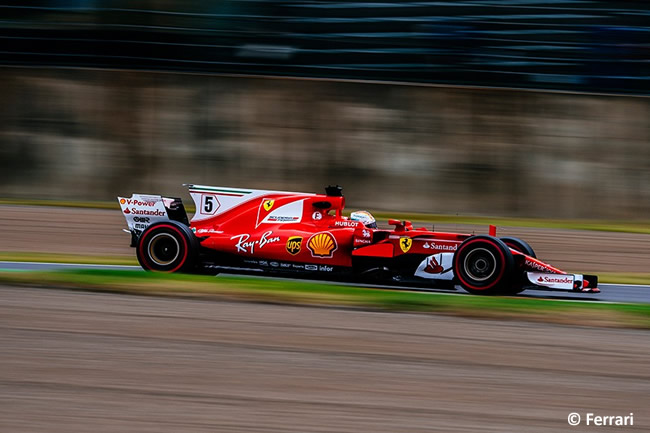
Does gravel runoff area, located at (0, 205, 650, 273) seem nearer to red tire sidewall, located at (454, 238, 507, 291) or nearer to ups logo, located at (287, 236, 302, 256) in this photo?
ups logo, located at (287, 236, 302, 256)

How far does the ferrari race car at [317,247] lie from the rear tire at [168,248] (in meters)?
0.01

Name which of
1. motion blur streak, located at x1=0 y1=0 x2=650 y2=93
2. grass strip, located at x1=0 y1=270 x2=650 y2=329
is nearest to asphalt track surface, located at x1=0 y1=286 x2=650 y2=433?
grass strip, located at x1=0 y1=270 x2=650 y2=329

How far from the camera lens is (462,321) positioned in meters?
7.45

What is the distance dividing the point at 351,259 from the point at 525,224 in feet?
27.3

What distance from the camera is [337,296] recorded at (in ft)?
27.3

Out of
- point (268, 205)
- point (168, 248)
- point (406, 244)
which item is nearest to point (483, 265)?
point (406, 244)

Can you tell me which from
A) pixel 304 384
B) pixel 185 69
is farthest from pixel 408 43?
pixel 304 384

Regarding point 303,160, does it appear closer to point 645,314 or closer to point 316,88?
point 316,88

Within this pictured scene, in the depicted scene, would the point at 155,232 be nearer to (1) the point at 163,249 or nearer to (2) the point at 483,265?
(1) the point at 163,249

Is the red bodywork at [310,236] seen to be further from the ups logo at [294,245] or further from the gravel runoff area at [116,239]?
the gravel runoff area at [116,239]

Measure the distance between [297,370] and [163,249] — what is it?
4.31 m

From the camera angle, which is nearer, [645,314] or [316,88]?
[645,314]

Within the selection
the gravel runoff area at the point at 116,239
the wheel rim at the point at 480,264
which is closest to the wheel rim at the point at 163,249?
the gravel runoff area at the point at 116,239

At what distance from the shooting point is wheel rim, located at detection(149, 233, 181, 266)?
9.63 meters
